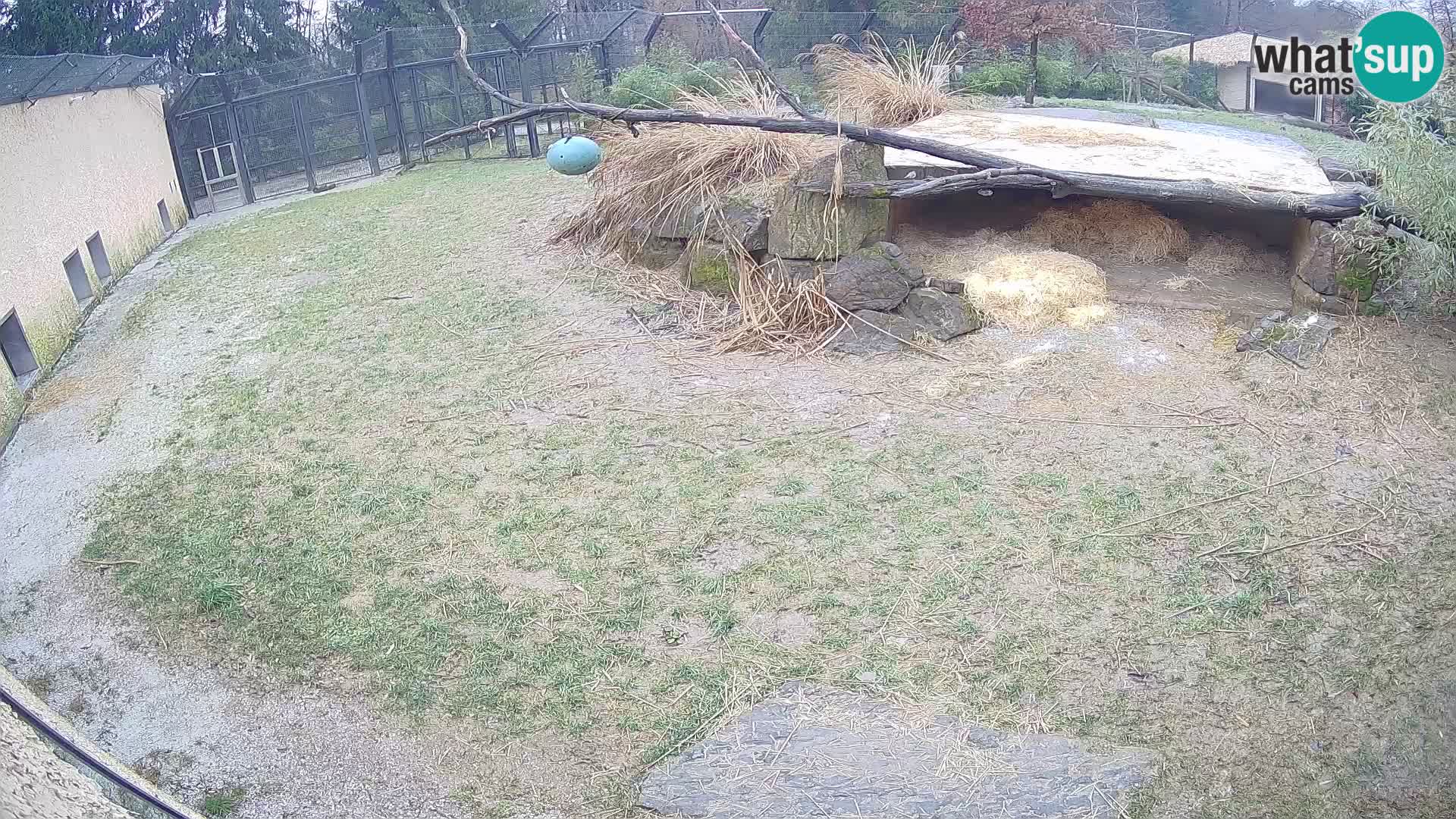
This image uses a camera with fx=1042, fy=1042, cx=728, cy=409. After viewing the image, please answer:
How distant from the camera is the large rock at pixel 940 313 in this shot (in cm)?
584

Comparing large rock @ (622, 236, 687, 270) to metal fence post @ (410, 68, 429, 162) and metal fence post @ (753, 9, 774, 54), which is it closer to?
metal fence post @ (410, 68, 429, 162)

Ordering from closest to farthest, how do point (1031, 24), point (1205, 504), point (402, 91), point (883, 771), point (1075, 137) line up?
point (883, 771), point (1205, 504), point (1075, 137), point (402, 91), point (1031, 24)

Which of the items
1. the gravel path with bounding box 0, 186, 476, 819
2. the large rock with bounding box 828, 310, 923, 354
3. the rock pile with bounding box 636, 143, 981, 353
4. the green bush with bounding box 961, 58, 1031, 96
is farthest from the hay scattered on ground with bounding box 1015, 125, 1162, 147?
the green bush with bounding box 961, 58, 1031, 96

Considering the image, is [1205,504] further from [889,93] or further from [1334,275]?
[889,93]

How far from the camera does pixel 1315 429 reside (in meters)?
4.65

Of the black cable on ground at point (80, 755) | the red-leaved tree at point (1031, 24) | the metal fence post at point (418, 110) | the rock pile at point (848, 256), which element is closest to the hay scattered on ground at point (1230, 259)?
the rock pile at point (848, 256)

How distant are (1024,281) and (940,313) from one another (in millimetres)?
662

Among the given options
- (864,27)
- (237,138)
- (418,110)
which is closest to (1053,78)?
(864,27)

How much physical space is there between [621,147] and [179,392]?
3.57 meters

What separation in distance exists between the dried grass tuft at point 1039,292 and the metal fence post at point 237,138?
9404 millimetres

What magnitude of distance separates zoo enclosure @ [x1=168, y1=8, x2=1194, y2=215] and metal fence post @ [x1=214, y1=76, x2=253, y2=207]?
0.6 inches

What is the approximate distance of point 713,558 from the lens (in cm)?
401

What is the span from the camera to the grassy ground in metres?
10.2

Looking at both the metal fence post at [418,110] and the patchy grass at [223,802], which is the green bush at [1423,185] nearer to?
the patchy grass at [223,802]
